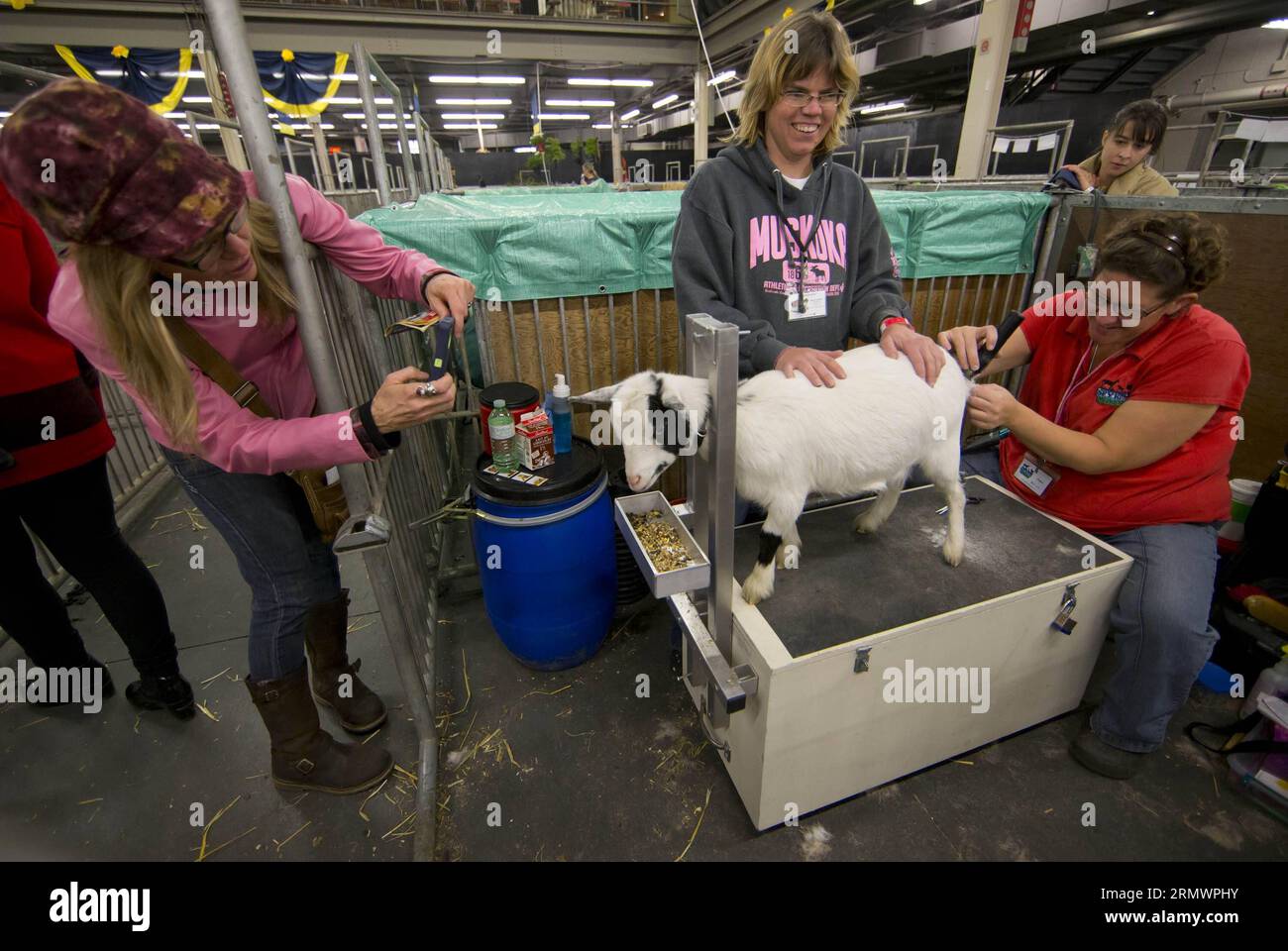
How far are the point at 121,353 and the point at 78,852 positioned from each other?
1.82m

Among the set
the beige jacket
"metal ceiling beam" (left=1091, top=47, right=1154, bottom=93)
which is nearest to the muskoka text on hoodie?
the beige jacket

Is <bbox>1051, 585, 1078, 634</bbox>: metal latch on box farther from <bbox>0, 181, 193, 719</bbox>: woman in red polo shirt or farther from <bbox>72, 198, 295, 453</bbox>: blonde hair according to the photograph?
<bbox>0, 181, 193, 719</bbox>: woman in red polo shirt

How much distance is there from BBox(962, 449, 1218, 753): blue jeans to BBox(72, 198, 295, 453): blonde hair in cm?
257

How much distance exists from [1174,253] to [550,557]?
84.1 inches

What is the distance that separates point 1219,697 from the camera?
221 cm

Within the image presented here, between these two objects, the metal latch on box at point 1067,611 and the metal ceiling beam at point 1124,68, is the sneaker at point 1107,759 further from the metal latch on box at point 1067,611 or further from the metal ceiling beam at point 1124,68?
the metal ceiling beam at point 1124,68

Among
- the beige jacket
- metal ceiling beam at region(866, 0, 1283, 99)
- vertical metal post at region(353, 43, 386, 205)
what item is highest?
metal ceiling beam at region(866, 0, 1283, 99)

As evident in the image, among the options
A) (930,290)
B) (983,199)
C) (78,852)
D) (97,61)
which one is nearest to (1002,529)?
(930,290)

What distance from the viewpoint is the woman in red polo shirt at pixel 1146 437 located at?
159 centimetres

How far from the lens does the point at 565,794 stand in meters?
1.89

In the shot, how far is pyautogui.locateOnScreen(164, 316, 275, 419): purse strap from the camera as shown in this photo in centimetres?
114

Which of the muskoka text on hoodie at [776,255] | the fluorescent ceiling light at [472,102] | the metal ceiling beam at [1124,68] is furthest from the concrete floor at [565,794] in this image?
the fluorescent ceiling light at [472,102]

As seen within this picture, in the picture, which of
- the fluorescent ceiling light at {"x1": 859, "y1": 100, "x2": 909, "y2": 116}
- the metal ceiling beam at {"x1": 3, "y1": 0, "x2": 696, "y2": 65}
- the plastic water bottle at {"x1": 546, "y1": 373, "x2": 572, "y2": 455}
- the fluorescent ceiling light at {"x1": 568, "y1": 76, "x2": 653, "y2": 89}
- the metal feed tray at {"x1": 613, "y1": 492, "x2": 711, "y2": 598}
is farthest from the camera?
the fluorescent ceiling light at {"x1": 859, "y1": 100, "x2": 909, "y2": 116}

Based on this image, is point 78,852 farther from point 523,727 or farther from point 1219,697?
point 1219,697
